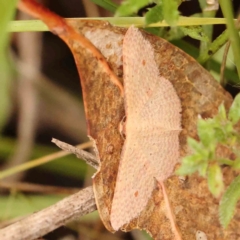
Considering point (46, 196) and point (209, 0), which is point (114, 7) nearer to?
point (209, 0)

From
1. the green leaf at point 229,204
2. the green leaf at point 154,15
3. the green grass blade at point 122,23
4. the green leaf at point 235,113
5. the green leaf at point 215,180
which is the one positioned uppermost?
the green leaf at point 154,15

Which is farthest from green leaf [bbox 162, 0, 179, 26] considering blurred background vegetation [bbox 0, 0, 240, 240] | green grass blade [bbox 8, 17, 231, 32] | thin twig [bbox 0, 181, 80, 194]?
thin twig [bbox 0, 181, 80, 194]

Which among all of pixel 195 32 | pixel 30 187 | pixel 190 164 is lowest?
pixel 30 187

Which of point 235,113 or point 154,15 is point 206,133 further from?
point 154,15

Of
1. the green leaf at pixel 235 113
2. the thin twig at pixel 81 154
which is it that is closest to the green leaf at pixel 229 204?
the green leaf at pixel 235 113

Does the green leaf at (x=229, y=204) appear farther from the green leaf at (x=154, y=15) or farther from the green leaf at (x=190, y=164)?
the green leaf at (x=154, y=15)

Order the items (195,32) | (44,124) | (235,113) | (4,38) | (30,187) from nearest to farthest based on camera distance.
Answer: (4,38), (235,113), (195,32), (30,187), (44,124)

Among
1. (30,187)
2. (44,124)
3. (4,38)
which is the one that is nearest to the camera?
(4,38)

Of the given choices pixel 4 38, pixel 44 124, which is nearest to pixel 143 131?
pixel 4 38

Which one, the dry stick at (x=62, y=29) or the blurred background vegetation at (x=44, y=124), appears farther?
the blurred background vegetation at (x=44, y=124)
